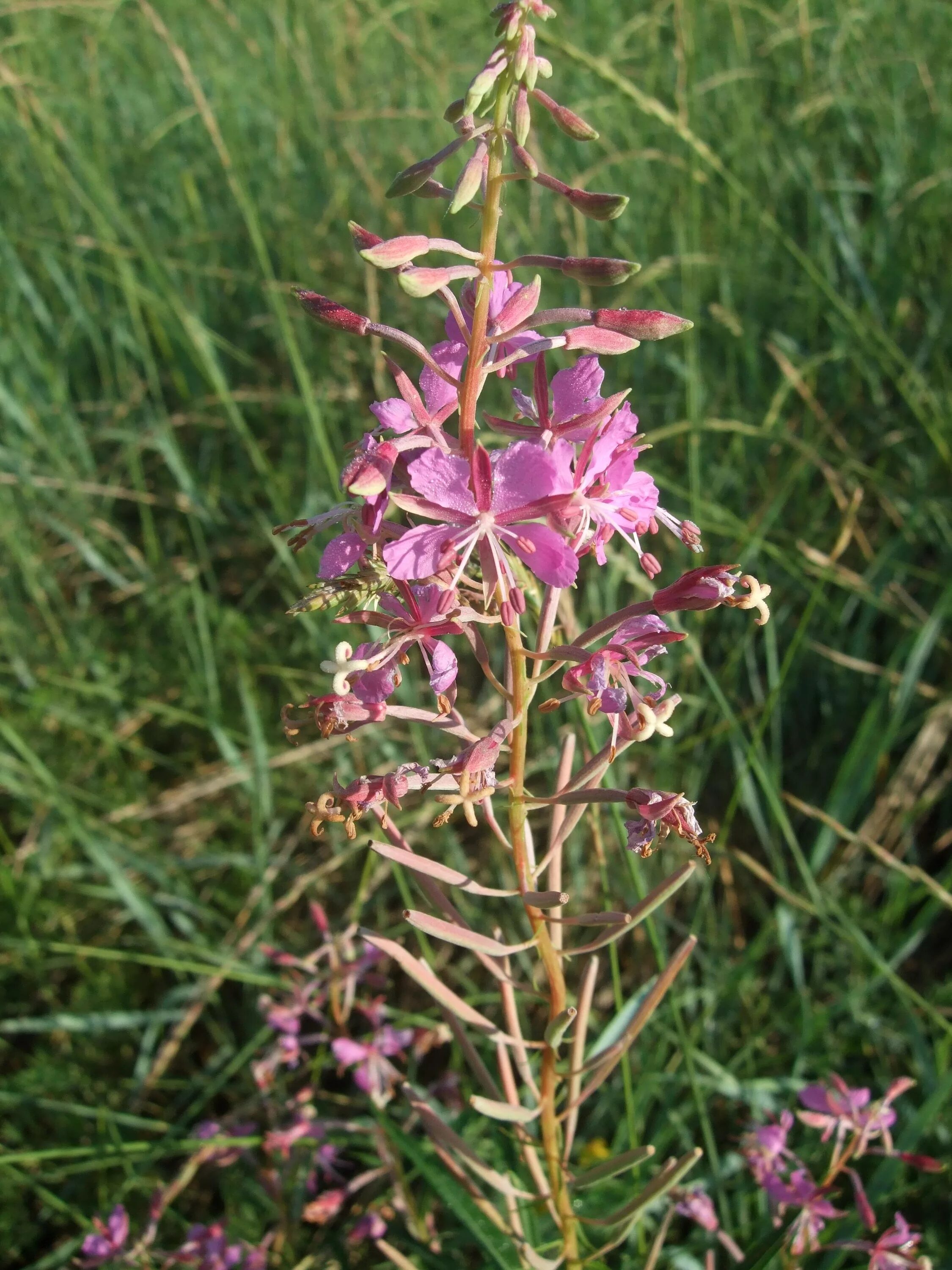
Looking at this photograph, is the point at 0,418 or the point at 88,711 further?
the point at 0,418

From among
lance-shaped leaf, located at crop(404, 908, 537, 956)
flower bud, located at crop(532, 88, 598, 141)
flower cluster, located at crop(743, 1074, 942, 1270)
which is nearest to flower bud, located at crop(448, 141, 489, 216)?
flower bud, located at crop(532, 88, 598, 141)

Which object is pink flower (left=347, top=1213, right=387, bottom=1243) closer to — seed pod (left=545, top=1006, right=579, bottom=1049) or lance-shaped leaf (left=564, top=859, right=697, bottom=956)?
seed pod (left=545, top=1006, right=579, bottom=1049)

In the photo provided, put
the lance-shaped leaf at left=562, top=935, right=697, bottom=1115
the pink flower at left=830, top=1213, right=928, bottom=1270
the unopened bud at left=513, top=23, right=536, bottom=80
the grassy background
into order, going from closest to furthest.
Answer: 1. the unopened bud at left=513, top=23, right=536, bottom=80
2. the lance-shaped leaf at left=562, top=935, right=697, bottom=1115
3. the pink flower at left=830, top=1213, right=928, bottom=1270
4. the grassy background

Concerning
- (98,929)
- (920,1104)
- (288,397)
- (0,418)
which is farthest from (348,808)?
(0,418)

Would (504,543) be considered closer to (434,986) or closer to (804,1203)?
(434,986)

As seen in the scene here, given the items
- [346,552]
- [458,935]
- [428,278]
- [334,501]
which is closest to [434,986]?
[458,935]

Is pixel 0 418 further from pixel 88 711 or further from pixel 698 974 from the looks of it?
pixel 698 974
